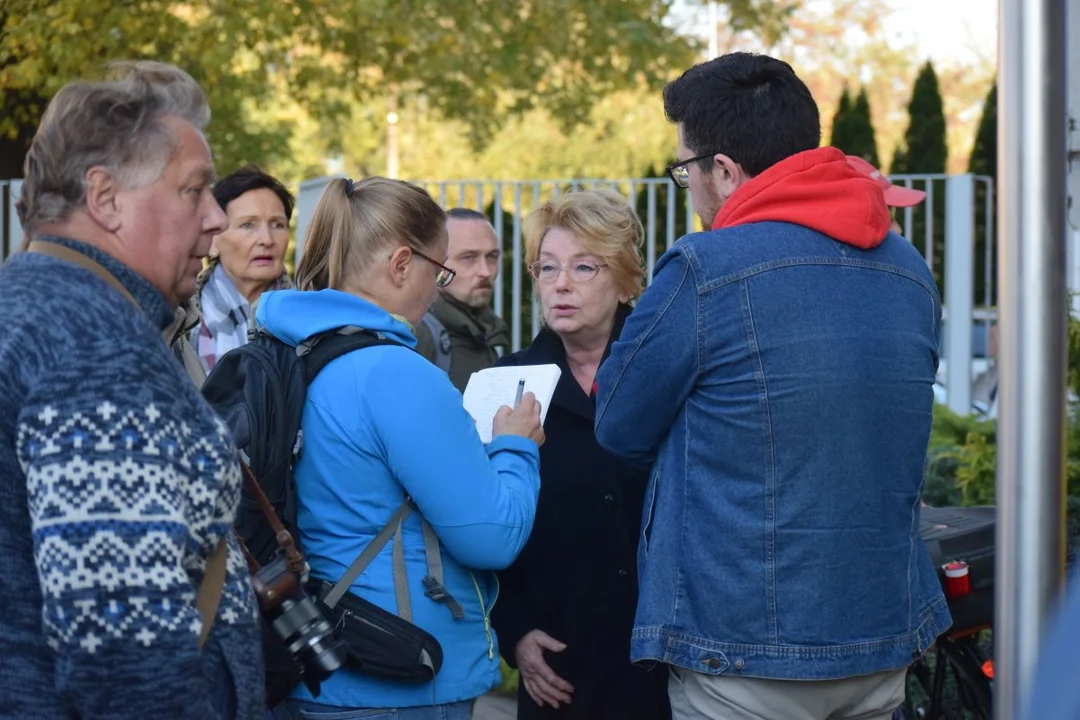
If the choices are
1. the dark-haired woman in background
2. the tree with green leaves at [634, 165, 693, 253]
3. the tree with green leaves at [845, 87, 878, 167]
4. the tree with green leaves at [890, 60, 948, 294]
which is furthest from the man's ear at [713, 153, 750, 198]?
the tree with green leaves at [890, 60, 948, 294]

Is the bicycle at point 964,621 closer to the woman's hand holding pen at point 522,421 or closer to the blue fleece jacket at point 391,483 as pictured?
the woman's hand holding pen at point 522,421

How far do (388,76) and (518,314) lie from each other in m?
3.84

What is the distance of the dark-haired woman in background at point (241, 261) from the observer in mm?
4730

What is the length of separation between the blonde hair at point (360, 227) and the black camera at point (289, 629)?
30.4 inches

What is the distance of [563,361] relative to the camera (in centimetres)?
362

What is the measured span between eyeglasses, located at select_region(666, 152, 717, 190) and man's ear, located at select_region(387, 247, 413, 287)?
537 millimetres

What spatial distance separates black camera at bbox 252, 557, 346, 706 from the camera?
2174 millimetres

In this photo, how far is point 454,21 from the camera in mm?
12164

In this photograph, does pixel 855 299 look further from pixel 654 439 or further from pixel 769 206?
pixel 654 439

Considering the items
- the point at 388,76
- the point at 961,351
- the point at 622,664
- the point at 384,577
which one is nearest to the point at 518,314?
the point at 961,351

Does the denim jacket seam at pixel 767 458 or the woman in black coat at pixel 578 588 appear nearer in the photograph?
the denim jacket seam at pixel 767 458

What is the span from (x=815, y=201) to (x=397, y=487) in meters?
0.92

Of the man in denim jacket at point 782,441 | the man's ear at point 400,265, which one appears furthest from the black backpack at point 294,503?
the man in denim jacket at point 782,441

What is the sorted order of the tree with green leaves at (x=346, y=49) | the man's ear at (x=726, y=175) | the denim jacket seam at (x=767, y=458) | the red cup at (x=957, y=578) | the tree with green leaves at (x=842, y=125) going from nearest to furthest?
the denim jacket seam at (x=767, y=458) → the man's ear at (x=726, y=175) → the red cup at (x=957, y=578) → the tree with green leaves at (x=346, y=49) → the tree with green leaves at (x=842, y=125)
